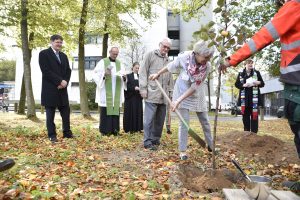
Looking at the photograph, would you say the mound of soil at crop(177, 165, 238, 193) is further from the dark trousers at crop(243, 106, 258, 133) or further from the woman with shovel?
the dark trousers at crop(243, 106, 258, 133)

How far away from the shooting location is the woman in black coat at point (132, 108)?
9617 millimetres

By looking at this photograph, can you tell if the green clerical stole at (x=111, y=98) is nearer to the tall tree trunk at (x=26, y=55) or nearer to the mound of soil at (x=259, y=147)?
the mound of soil at (x=259, y=147)

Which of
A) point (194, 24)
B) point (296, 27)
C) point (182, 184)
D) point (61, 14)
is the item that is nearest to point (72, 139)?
point (182, 184)

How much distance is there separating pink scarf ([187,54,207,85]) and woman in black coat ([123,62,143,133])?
4111mm

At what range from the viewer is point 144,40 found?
38.8 meters

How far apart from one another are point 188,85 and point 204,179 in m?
1.66

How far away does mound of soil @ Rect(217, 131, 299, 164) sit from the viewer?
6281 millimetres

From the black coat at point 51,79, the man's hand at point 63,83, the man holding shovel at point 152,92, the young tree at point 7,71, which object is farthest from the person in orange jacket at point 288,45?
the young tree at point 7,71

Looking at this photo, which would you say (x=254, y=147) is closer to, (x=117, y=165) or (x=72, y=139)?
(x=117, y=165)

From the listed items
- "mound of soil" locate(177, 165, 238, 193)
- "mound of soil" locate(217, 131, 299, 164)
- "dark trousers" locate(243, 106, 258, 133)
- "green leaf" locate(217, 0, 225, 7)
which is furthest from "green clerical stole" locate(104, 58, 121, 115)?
"green leaf" locate(217, 0, 225, 7)

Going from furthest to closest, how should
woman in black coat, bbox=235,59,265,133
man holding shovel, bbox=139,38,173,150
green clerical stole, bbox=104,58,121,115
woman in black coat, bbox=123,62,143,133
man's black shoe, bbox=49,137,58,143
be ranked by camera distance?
1. woman in black coat, bbox=123,62,143,133
2. woman in black coat, bbox=235,59,265,133
3. green clerical stole, bbox=104,58,121,115
4. man's black shoe, bbox=49,137,58,143
5. man holding shovel, bbox=139,38,173,150

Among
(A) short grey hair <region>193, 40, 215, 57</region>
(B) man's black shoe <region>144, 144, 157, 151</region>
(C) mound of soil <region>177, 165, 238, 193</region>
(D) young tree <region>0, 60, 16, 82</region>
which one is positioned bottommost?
(C) mound of soil <region>177, 165, 238, 193</region>

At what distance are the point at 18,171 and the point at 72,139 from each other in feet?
10.5

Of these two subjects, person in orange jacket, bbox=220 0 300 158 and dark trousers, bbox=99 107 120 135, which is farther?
dark trousers, bbox=99 107 120 135
